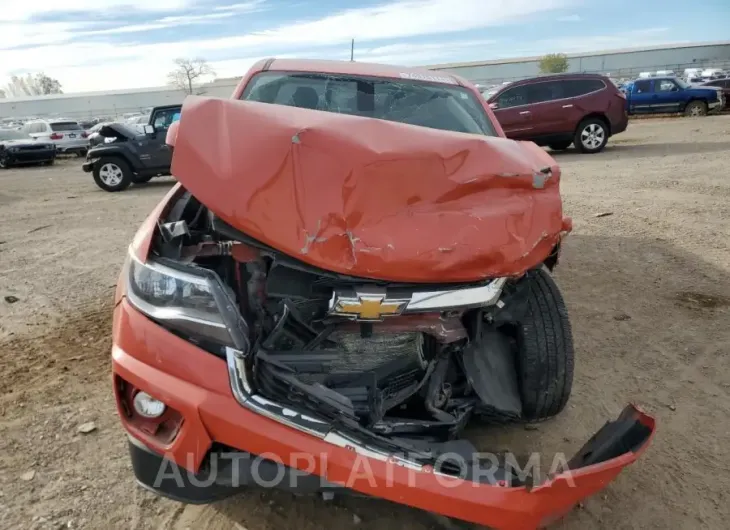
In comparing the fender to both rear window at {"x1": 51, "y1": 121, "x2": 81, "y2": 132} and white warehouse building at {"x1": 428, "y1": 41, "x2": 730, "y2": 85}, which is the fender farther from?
white warehouse building at {"x1": 428, "y1": 41, "x2": 730, "y2": 85}

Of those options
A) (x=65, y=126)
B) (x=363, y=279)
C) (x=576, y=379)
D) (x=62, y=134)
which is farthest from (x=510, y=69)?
(x=363, y=279)

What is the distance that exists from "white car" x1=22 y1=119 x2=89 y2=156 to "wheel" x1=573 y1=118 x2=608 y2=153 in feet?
59.4

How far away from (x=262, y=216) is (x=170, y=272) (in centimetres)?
38

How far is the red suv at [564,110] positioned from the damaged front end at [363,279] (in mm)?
11385

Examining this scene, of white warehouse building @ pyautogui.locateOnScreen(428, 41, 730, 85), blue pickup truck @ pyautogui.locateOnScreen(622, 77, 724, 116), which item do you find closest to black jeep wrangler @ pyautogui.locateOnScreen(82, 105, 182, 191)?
blue pickup truck @ pyautogui.locateOnScreen(622, 77, 724, 116)

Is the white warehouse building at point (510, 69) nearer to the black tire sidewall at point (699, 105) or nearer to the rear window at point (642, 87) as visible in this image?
the rear window at point (642, 87)

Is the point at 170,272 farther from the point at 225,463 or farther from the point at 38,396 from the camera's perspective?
the point at 38,396

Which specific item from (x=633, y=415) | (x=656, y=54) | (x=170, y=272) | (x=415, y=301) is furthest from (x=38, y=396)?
(x=656, y=54)

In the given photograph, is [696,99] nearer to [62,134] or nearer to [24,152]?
[24,152]

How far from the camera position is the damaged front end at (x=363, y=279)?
176 cm

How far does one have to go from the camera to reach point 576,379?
10.6ft

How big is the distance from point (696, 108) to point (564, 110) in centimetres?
1084

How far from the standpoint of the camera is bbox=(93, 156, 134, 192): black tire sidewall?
11617mm

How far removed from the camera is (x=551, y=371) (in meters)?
2.59
